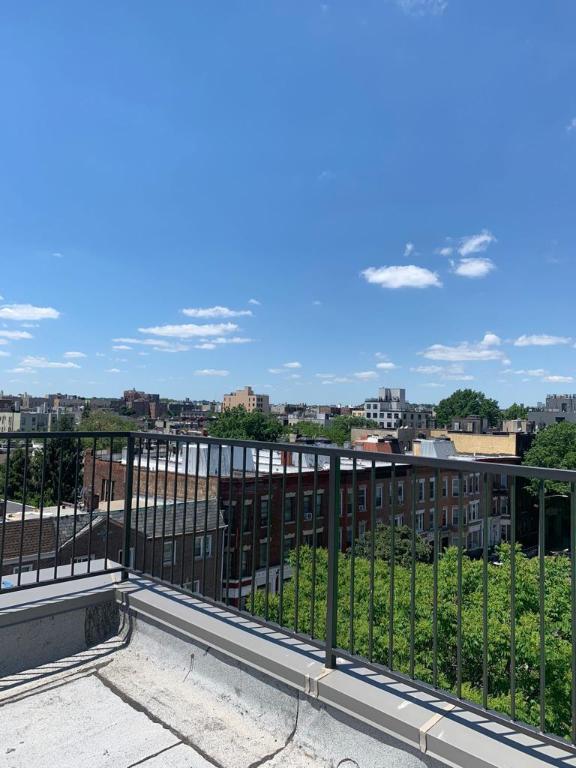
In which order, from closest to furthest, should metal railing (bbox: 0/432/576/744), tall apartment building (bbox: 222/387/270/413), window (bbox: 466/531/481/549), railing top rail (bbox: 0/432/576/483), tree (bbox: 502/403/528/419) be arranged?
1. railing top rail (bbox: 0/432/576/483)
2. metal railing (bbox: 0/432/576/744)
3. window (bbox: 466/531/481/549)
4. tree (bbox: 502/403/528/419)
5. tall apartment building (bbox: 222/387/270/413)

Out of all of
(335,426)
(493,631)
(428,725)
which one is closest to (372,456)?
(428,725)

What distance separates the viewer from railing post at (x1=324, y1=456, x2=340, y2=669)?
203 cm

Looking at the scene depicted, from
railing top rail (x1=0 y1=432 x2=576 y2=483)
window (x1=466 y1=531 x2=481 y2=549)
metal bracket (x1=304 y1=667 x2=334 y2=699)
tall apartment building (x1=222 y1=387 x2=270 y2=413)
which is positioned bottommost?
window (x1=466 y1=531 x2=481 y2=549)

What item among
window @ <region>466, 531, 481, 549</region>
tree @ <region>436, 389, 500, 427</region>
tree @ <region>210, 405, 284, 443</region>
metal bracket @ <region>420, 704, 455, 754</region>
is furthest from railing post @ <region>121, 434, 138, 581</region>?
tree @ <region>436, 389, 500, 427</region>

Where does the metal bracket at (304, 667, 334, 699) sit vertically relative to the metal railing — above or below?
below

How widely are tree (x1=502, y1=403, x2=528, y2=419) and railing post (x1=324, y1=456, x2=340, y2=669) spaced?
398ft

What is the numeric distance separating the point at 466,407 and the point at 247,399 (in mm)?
63939

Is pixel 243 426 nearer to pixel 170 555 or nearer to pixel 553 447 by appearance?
pixel 553 447

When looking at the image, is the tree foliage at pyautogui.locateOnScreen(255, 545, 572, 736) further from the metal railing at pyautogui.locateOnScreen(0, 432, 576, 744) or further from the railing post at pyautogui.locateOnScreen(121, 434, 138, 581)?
the railing post at pyautogui.locateOnScreen(121, 434, 138, 581)

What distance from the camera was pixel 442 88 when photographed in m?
21.6

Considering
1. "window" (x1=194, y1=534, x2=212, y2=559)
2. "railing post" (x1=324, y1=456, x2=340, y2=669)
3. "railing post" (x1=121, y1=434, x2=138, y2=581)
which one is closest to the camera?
"railing post" (x1=324, y1=456, x2=340, y2=669)

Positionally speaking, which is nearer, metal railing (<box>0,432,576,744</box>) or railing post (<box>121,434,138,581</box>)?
metal railing (<box>0,432,576,744</box>)

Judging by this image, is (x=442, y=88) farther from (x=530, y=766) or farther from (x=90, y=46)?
(x=530, y=766)

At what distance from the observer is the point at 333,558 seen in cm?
207
